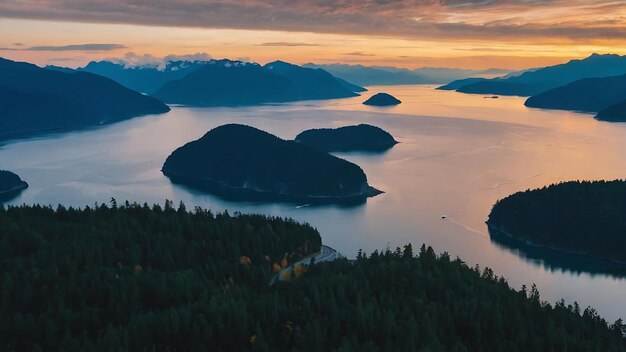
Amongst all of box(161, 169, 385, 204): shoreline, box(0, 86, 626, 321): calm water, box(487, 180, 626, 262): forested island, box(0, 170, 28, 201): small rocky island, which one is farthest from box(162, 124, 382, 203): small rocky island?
box(487, 180, 626, 262): forested island

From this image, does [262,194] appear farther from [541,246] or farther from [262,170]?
[541,246]

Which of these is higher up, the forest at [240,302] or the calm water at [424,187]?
the forest at [240,302]

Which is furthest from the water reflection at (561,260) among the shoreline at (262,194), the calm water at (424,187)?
the shoreline at (262,194)

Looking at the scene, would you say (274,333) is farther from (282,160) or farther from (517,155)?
(517,155)

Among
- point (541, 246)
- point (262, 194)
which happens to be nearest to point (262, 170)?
point (262, 194)

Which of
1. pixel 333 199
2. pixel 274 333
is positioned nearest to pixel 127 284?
pixel 274 333

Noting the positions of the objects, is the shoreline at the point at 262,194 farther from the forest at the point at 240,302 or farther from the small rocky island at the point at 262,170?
the forest at the point at 240,302

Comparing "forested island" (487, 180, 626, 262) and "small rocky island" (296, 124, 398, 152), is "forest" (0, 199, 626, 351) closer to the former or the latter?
"forested island" (487, 180, 626, 262)
